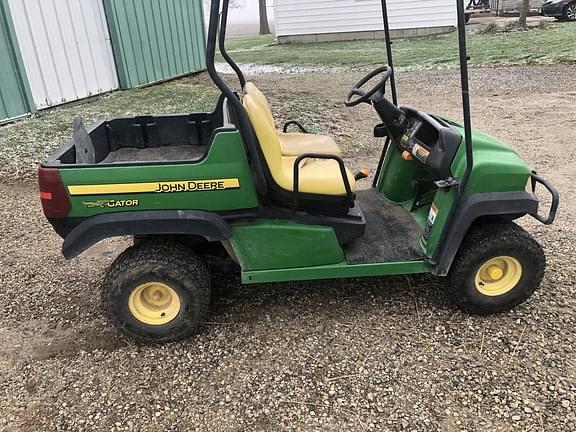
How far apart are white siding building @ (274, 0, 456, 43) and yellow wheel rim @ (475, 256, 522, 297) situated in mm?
14780

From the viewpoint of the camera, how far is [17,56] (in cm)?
660

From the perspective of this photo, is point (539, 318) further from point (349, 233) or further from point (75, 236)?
point (75, 236)

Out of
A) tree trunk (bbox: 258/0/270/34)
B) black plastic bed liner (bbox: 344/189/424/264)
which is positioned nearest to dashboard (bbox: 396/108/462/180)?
black plastic bed liner (bbox: 344/189/424/264)

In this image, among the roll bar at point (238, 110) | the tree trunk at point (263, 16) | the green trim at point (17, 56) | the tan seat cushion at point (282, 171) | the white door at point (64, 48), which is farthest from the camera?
the tree trunk at point (263, 16)

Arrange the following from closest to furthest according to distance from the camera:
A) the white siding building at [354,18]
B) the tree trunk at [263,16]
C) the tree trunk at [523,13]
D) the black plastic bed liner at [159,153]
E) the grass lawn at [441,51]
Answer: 1. the black plastic bed liner at [159,153]
2. the grass lawn at [441,51]
3. the tree trunk at [523,13]
4. the white siding building at [354,18]
5. the tree trunk at [263,16]

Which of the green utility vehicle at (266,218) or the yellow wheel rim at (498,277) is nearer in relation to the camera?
the green utility vehicle at (266,218)

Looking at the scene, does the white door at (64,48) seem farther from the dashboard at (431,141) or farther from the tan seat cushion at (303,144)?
the dashboard at (431,141)

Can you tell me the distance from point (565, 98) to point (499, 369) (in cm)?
666

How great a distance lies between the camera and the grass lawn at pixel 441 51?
11.2m

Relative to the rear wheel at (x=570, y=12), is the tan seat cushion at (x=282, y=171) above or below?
above

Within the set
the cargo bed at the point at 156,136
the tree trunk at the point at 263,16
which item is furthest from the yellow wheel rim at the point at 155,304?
the tree trunk at the point at 263,16

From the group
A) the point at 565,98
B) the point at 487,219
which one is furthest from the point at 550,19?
the point at 487,219

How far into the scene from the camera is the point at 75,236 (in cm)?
244

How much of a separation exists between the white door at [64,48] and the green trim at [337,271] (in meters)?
5.94
